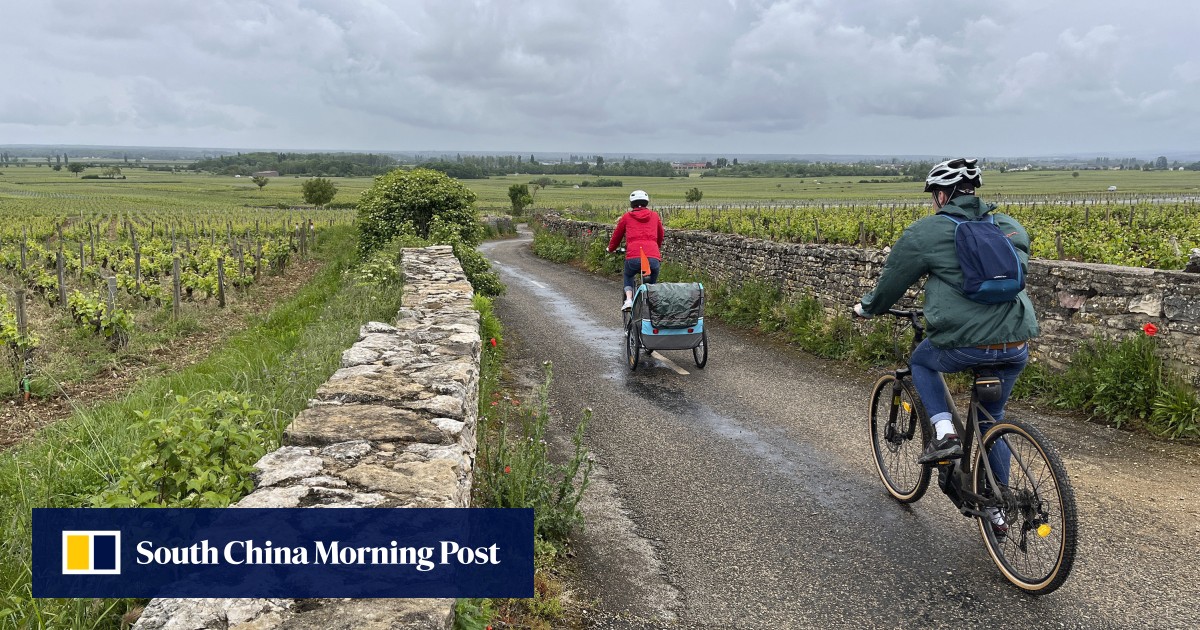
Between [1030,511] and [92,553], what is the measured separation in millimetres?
4361

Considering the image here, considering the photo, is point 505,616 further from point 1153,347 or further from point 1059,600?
point 1153,347

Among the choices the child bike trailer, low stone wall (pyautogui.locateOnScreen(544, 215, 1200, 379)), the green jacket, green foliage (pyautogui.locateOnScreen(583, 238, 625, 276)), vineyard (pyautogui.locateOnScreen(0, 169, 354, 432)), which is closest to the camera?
the green jacket

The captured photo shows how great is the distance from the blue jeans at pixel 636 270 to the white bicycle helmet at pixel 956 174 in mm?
5587

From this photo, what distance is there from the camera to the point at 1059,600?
3887mm

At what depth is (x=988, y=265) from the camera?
3.92 m

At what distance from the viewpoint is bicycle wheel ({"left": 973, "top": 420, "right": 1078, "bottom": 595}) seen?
372 centimetres

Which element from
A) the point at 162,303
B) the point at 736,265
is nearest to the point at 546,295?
the point at 736,265

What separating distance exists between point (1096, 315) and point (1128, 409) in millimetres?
1021

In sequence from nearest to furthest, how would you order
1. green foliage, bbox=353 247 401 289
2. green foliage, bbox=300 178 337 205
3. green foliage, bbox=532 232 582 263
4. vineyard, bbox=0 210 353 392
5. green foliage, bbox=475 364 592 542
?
green foliage, bbox=475 364 592 542
green foliage, bbox=353 247 401 289
vineyard, bbox=0 210 353 392
green foliage, bbox=532 232 582 263
green foliage, bbox=300 178 337 205

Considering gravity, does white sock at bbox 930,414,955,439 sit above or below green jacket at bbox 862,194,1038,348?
below

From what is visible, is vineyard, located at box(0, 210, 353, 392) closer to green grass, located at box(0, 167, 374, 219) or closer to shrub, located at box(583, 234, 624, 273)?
shrub, located at box(583, 234, 624, 273)

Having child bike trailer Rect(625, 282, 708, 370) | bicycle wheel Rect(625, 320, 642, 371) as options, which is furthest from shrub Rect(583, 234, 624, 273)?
child bike trailer Rect(625, 282, 708, 370)

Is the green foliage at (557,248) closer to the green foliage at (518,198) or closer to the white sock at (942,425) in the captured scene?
the white sock at (942,425)

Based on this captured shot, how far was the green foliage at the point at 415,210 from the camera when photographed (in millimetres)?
18000
